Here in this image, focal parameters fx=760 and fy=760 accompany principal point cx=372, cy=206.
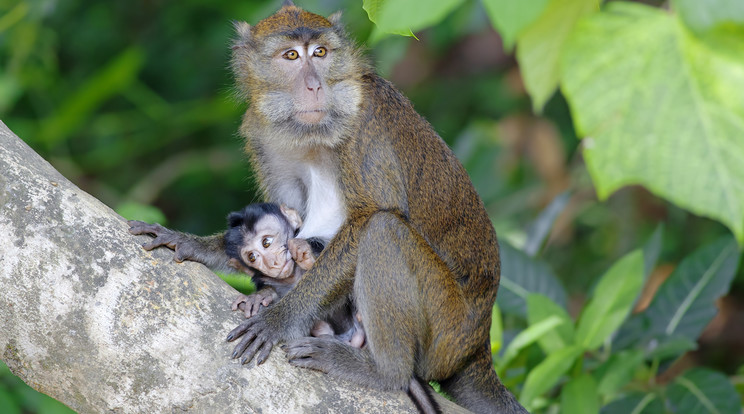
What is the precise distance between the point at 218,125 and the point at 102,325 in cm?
653

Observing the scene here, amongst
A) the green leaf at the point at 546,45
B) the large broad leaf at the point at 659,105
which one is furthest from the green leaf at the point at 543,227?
the large broad leaf at the point at 659,105

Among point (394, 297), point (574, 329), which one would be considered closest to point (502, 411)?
point (574, 329)

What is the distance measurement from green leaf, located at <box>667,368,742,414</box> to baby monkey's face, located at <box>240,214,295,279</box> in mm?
2423

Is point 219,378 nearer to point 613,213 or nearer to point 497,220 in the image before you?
point 497,220

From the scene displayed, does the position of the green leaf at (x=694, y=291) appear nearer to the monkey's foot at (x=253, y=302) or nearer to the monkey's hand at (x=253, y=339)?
the monkey's foot at (x=253, y=302)

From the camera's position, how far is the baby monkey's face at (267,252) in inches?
174

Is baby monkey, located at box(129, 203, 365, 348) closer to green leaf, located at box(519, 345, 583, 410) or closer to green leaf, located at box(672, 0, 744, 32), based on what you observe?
green leaf, located at box(519, 345, 583, 410)

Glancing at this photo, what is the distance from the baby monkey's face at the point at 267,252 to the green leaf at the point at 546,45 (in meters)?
2.94

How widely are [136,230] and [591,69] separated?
7.84 feet

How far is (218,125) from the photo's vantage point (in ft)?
30.2

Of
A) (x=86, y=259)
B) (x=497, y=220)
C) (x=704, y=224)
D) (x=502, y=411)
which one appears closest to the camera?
(x=86, y=259)

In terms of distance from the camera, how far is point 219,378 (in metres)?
2.97

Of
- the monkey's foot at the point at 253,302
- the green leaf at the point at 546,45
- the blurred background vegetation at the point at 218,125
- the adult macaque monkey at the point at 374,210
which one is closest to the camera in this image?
the green leaf at the point at 546,45

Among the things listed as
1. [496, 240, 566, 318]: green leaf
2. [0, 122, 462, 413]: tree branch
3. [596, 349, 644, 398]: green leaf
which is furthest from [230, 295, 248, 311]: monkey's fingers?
[496, 240, 566, 318]: green leaf
